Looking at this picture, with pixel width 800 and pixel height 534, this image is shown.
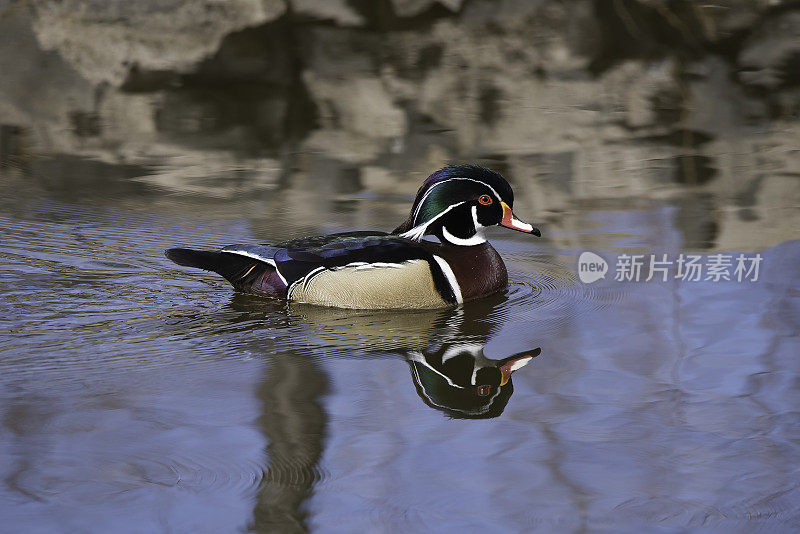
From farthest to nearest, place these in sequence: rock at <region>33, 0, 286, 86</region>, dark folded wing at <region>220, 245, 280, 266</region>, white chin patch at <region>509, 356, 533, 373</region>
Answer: rock at <region>33, 0, 286, 86</region> < dark folded wing at <region>220, 245, 280, 266</region> < white chin patch at <region>509, 356, 533, 373</region>

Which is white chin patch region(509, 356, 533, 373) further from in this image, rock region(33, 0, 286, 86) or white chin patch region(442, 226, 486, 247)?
rock region(33, 0, 286, 86)

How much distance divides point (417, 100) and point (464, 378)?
673 cm

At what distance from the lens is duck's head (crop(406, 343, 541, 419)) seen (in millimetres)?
5512

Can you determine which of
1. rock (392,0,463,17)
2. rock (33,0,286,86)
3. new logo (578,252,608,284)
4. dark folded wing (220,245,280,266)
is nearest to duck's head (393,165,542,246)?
new logo (578,252,608,284)

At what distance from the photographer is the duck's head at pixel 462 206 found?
7277 mm

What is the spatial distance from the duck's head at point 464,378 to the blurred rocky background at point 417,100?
2.25m

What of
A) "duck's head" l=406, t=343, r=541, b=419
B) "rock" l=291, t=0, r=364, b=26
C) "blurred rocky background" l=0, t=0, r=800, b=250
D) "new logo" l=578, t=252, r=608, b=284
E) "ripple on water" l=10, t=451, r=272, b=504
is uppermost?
"rock" l=291, t=0, r=364, b=26

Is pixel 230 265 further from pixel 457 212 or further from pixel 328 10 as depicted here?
pixel 328 10

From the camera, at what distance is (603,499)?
178 inches

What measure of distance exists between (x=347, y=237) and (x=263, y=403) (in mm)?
1853

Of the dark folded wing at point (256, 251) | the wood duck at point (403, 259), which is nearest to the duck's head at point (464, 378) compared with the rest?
the wood duck at point (403, 259)

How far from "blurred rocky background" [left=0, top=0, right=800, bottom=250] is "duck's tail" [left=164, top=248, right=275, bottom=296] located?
1711mm

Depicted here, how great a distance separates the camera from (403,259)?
6996mm

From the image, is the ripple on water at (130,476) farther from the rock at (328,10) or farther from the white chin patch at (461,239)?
the rock at (328,10)
